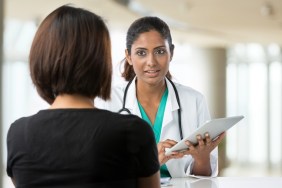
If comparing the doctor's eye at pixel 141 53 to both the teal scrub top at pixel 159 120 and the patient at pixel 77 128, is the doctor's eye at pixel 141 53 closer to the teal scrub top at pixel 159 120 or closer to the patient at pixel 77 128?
the teal scrub top at pixel 159 120

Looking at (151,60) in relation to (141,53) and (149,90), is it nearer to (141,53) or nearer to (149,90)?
(141,53)

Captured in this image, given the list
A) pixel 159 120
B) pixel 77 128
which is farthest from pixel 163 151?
pixel 77 128

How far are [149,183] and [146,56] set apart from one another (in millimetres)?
1116

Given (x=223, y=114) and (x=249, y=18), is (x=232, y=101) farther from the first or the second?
(x=249, y=18)

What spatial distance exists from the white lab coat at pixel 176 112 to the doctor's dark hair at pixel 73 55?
0.99m

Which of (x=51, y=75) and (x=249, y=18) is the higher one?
(x=249, y=18)

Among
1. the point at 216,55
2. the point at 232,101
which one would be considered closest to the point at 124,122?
the point at 216,55

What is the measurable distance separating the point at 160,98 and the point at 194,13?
21.1 ft

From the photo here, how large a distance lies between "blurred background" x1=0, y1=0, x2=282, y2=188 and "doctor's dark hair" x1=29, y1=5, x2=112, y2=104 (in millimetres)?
6931

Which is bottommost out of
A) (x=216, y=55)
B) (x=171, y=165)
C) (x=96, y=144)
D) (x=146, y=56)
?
(x=171, y=165)

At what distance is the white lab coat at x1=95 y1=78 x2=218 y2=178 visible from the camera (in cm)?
248

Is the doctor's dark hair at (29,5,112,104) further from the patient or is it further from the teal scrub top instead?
the teal scrub top

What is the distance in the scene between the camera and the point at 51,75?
1.46 m

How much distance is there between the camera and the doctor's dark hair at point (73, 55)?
4.72ft
